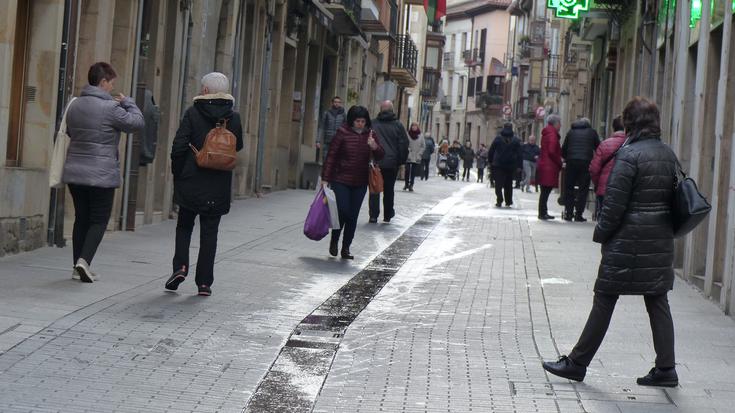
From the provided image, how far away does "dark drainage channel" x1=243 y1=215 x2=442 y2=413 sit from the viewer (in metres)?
7.20

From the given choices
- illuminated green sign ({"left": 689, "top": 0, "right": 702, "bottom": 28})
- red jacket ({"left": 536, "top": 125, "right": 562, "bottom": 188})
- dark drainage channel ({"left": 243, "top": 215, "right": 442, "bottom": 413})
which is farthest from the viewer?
red jacket ({"left": 536, "top": 125, "right": 562, "bottom": 188})

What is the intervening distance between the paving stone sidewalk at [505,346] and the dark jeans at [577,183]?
24.4ft

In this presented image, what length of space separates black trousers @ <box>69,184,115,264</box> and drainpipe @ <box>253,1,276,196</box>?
1451cm

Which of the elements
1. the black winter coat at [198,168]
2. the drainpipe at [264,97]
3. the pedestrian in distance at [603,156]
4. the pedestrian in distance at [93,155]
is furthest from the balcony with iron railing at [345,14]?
the black winter coat at [198,168]

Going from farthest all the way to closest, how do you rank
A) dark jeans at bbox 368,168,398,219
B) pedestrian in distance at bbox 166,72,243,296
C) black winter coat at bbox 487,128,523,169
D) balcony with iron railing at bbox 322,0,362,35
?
balcony with iron railing at bbox 322,0,362,35, black winter coat at bbox 487,128,523,169, dark jeans at bbox 368,168,398,219, pedestrian in distance at bbox 166,72,243,296

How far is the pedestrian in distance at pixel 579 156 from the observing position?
2303 centimetres

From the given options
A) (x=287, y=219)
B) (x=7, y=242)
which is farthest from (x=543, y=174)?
(x=7, y=242)

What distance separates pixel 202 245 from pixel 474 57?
94857mm

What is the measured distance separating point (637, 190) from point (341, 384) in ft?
6.49

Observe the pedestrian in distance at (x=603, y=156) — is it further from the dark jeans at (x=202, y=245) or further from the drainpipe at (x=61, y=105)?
the dark jeans at (x=202, y=245)

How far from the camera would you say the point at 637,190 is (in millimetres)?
8000

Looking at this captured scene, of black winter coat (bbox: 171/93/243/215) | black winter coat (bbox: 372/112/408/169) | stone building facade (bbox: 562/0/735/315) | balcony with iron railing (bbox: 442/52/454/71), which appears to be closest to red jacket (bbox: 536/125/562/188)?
stone building facade (bbox: 562/0/735/315)

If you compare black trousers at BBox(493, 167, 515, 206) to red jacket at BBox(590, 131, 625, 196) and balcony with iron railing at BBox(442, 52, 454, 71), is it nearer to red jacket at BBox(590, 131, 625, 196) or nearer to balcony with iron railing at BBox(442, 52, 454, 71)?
red jacket at BBox(590, 131, 625, 196)

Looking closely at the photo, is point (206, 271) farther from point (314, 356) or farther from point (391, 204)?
point (391, 204)
